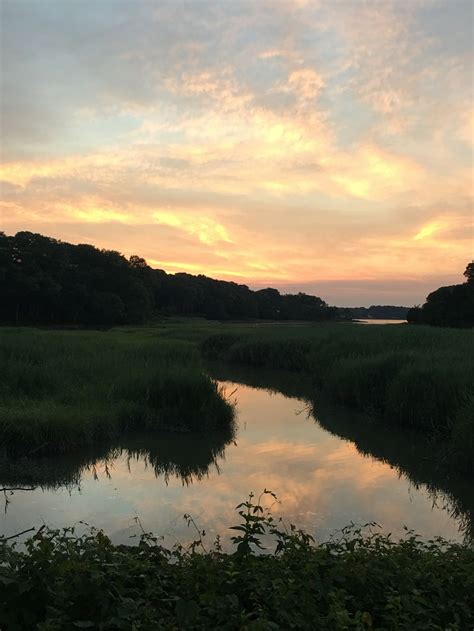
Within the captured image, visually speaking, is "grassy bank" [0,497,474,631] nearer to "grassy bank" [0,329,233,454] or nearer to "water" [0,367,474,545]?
"water" [0,367,474,545]

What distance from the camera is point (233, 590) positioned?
3543 mm

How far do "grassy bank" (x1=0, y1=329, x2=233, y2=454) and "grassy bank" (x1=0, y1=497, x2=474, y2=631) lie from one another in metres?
5.24

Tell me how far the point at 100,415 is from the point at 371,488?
5.21 meters

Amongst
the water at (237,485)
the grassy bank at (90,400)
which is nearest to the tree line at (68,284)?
the grassy bank at (90,400)

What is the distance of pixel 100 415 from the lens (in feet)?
32.8

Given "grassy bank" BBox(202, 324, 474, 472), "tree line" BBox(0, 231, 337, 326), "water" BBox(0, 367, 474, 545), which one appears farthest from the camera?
"tree line" BBox(0, 231, 337, 326)

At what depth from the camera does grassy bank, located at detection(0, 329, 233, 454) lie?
878 cm

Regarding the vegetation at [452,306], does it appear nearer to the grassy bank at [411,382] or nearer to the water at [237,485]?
the grassy bank at [411,382]

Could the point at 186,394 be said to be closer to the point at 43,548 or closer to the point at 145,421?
the point at 145,421

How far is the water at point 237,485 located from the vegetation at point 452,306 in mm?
49319

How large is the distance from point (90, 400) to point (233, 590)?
8.00 metres

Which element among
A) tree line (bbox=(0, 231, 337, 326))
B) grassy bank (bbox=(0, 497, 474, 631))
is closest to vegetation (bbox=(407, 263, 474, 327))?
tree line (bbox=(0, 231, 337, 326))

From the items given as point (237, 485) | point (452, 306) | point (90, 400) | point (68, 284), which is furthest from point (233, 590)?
point (68, 284)

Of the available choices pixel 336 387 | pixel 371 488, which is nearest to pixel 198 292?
pixel 336 387
